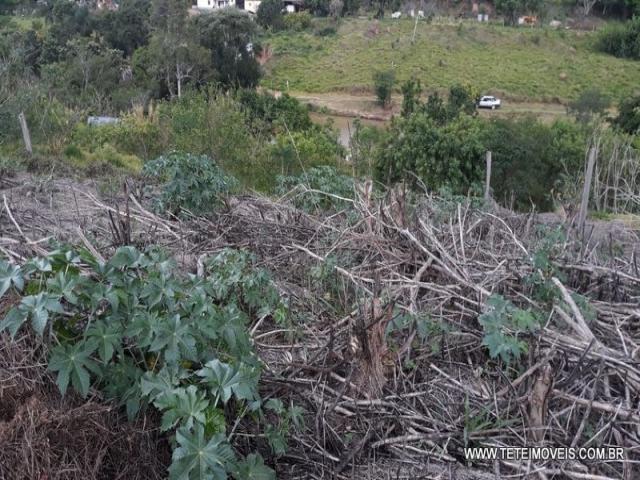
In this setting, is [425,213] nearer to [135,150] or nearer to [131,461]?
[131,461]

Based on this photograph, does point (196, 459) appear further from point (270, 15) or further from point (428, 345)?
point (270, 15)

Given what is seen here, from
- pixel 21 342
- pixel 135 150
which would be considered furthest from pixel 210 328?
pixel 135 150

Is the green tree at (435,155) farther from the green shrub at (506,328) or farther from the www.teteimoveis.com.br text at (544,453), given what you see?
the www.teteimoveis.com.br text at (544,453)

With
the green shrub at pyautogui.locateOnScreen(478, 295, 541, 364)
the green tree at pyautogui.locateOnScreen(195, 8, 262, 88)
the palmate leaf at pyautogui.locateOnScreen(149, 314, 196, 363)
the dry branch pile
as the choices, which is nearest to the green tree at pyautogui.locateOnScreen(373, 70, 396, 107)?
the green tree at pyautogui.locateOnScreen(195, 8, 262, 88)

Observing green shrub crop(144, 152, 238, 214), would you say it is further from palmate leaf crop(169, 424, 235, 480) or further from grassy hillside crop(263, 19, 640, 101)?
grassy hillside crop(263, 19, 640, 101)

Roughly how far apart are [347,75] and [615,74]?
14017 mm

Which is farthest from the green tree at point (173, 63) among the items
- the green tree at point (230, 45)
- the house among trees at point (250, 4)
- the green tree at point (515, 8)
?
the green tree at point (515, 8)

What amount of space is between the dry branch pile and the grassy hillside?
3022 cm

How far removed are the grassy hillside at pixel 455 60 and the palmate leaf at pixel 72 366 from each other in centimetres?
3209

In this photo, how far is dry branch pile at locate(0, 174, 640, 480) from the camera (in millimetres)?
2219

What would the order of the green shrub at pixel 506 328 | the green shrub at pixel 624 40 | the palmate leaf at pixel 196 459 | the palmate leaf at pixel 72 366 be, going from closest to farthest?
the palmate leaf at pixel 196 459, the palmate leaf at pixel 72 366, the green shrub at pixel 506 328, the green shrub at pixel 624 40

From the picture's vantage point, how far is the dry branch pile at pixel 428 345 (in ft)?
7.28

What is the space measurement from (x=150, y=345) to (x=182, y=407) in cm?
22

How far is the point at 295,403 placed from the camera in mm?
2314
